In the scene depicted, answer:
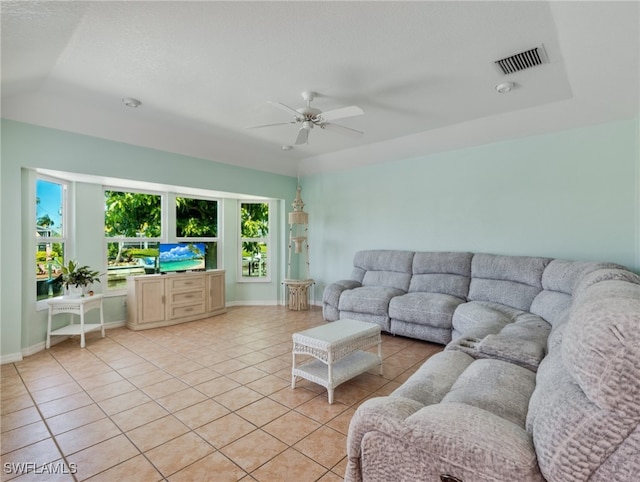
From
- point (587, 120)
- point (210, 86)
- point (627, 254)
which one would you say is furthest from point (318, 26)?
point (627, 254)

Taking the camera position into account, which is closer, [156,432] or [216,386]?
[156,432]

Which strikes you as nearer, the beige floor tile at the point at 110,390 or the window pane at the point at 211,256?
the beige floor tile at the point at 110,390

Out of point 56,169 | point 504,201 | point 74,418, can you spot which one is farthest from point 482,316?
point 56,169

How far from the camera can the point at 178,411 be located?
242 centimetres

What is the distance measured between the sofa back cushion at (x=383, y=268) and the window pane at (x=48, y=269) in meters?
4.01

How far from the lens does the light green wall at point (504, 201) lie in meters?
3.47

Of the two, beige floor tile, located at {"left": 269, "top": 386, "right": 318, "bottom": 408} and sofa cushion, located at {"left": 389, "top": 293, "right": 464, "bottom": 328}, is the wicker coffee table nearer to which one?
beige floor tile, located at {"left": 269, "top": 386, "right": 318, "bottom": 408}

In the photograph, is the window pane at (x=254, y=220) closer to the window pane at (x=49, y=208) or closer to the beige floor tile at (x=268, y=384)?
the window pane at (x=49, y=208)

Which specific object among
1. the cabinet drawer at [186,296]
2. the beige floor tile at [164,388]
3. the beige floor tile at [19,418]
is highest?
the cabinet drawer at [186,296]

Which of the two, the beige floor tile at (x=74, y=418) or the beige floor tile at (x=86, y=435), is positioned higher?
the beige floor tile at (x=74, y=418)

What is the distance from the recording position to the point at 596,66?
8.11 ft

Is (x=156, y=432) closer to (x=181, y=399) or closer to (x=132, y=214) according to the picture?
(x=181, y=399)

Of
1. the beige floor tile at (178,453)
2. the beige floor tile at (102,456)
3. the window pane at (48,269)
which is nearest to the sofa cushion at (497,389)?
the beige floor tile at (178,453)

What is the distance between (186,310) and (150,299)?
22.2 inches
